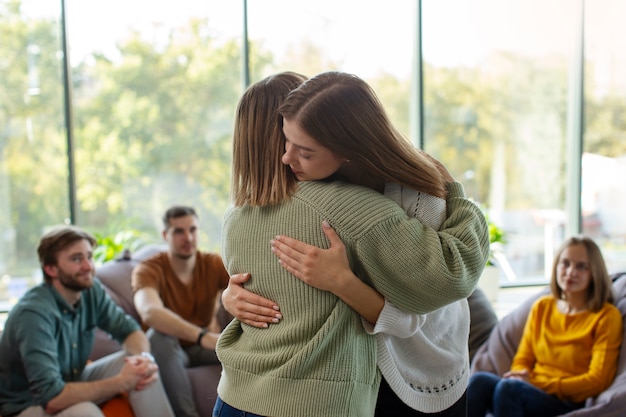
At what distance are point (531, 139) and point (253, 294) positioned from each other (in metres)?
5.02

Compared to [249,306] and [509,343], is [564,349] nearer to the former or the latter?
[509,343]

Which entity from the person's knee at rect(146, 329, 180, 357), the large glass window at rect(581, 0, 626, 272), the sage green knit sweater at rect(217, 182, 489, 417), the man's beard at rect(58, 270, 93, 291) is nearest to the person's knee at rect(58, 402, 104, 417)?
the man's beard at rect(58, 270, 93, 291)

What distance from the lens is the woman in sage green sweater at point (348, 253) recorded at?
137cm

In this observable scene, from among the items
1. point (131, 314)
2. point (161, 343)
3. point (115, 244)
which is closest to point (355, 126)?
point (161, 343)

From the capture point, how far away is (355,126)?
54.6 inches

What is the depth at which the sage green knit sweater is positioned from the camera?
136 cm

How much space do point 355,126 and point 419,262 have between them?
0.88 feet

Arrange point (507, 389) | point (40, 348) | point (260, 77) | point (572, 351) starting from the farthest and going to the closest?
point (260, 77) < point (572, 351) < point (507, 389) < point (40, 348)

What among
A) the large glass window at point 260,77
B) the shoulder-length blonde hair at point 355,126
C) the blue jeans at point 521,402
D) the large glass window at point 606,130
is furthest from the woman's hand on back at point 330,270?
the large glass window at point 606,130

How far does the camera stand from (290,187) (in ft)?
4.73

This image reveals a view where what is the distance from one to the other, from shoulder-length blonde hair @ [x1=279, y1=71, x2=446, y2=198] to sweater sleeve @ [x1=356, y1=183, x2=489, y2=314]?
0.32ft

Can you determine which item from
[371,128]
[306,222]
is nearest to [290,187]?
[306,222]

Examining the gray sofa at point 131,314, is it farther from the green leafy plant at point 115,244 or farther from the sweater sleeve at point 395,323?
the sweater sleeve at point 395,323

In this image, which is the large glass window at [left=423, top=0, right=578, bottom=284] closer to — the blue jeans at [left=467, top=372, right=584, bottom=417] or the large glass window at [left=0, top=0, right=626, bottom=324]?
the large glass window at [left=0, top=0, right=626, bottom=324]
